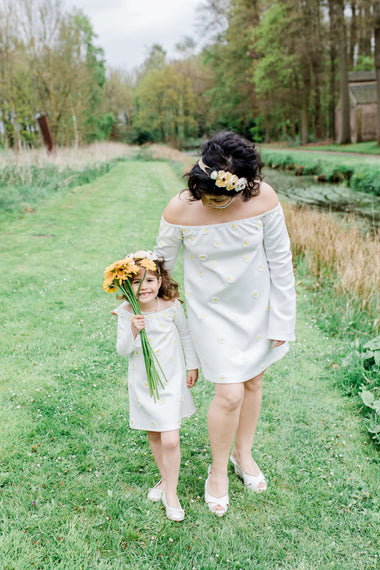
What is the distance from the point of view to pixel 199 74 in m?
56.6

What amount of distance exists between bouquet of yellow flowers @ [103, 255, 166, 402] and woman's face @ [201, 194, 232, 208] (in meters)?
0.39

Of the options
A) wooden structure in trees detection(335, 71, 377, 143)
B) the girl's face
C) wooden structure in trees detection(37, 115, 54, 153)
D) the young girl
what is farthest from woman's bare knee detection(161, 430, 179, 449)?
wooden structure in trees detection(335, 71, 377, 143)

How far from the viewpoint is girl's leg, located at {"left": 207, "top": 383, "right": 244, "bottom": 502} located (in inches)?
86.1

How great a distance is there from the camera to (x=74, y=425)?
3.03 metres

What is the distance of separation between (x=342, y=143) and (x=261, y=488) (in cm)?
3014

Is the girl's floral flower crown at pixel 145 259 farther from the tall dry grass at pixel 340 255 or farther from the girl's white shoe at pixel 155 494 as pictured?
the tall dry grass at pixel 340 255

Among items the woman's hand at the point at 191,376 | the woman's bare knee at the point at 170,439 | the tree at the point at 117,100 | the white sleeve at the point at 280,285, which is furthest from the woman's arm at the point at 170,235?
the tree at the point at 117,100

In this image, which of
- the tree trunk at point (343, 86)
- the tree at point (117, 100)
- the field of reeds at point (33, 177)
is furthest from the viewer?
the tree at point (117, 100)

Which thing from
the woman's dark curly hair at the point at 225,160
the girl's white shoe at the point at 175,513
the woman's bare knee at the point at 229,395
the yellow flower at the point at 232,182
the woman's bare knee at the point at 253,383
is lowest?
the girl's white shoe at the point at 175,513

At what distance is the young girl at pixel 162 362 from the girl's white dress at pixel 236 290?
0.34 feet

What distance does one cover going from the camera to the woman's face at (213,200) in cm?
204

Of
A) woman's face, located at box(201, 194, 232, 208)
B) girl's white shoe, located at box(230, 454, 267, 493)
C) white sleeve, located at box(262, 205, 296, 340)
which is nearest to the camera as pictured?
woman's face, located at box(201, 194, 232, 208)

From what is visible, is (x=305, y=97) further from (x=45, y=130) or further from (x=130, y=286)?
(x=130, y=286)

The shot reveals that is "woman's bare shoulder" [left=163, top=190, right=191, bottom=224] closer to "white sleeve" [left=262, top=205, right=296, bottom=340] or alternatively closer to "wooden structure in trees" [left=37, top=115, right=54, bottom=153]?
"white sleeve" [left=262, top=205, right=296, bottom=340]
